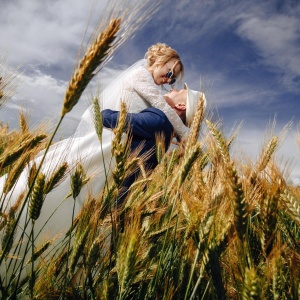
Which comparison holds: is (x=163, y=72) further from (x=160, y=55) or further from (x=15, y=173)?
(x=15, y=173)

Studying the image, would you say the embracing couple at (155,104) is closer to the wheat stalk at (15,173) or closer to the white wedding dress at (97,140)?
the white wedding dress at (97,140)

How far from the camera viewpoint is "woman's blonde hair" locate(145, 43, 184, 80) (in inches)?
106

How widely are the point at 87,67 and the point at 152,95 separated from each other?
1696 mm

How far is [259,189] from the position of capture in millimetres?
1082

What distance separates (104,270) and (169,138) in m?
1.56

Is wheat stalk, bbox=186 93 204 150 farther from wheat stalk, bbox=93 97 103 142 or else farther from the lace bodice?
the lace bodice


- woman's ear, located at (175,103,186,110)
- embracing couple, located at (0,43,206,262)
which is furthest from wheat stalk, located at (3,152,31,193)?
woman's ear, located at (175,103,186,110)

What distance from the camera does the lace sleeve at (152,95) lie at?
2.48 m

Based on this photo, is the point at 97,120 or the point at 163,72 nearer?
the point at 97,120

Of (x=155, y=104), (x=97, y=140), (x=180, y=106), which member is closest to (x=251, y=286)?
(x=97, y=140)

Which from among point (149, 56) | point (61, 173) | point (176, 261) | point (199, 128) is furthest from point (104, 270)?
point (149, 56)

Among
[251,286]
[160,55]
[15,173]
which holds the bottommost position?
[251,286]

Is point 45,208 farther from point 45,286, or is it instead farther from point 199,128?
point 199,128

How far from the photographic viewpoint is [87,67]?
80 cm
